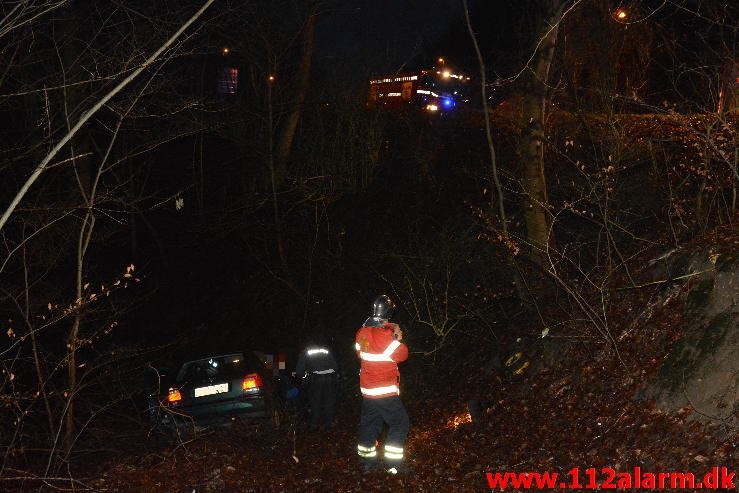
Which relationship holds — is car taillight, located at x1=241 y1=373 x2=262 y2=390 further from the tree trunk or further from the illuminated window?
the illuminated window

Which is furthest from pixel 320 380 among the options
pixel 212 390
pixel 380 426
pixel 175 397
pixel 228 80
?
pixel 228 80

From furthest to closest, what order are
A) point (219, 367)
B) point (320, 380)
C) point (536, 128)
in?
1. point (219, 367)
2. point (536, 128)
3. point (320, 380)

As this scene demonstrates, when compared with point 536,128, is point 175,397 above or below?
below

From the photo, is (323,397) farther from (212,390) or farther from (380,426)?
(380,426)

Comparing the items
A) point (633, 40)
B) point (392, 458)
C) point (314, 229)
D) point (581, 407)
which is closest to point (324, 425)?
point (392, 458)

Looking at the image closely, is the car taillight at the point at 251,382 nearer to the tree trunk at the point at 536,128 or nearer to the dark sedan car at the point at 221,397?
the dark sedan car at the point at 221,397

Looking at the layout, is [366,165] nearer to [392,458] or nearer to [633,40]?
[633,40]

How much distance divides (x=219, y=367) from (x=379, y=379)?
5.08 m

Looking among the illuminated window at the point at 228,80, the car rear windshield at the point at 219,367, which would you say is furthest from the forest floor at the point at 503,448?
the illuminated window at the point at 228,80

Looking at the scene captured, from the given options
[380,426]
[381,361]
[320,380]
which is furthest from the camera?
[320,380]

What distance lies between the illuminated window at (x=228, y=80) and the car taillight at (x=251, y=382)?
17635mm

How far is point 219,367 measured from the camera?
1212 cm

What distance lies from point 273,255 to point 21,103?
10.5 metres

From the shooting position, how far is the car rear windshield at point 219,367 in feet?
39.1
